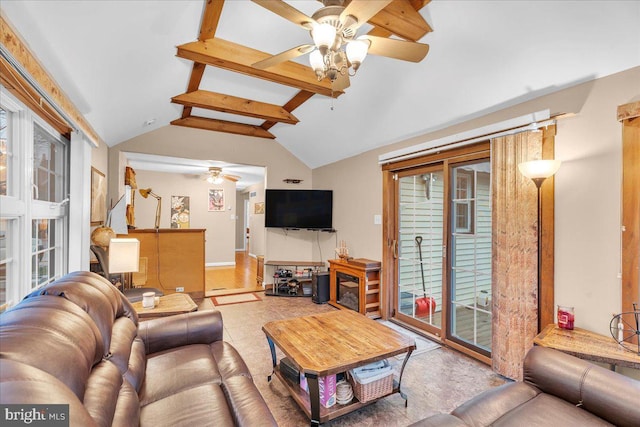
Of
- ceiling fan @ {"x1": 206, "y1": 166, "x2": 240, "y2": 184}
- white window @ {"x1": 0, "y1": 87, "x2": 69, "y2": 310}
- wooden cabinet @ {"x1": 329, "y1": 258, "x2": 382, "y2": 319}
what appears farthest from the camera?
ceiling fan @ {"x1": 206, "y1": 166, "x2": 240, "y2": 184}

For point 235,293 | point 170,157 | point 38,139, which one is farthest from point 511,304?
point 170,157

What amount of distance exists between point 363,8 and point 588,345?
2.42m

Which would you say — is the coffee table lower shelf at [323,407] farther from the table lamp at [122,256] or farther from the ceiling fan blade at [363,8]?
the ceiling fan blade at [363,8]

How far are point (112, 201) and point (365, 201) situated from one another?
11.7 ft

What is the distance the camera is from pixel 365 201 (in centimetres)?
441

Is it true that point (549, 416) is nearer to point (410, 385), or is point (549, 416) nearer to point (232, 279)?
point (410, 385)

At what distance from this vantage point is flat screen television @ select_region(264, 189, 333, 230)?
5125 millimetres

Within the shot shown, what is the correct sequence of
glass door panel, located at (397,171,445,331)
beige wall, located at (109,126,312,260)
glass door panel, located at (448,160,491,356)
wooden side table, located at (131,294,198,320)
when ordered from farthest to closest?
beige wall, located at (109,126,312,260), glass door panel, located at (397,171,445,331), glass door panel, located at (448,160,491,356), wooden side table, located at (131,294,198,320)

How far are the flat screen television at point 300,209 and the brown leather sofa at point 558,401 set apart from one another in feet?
12.1

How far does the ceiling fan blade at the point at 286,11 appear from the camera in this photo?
1.48m

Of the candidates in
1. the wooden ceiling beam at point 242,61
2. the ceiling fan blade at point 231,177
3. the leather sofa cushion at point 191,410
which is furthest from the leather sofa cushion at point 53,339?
the ceiling fan blade at point 231,177

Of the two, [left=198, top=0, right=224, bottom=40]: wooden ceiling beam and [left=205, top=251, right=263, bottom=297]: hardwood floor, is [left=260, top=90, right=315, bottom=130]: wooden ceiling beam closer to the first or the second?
[left=198, top=0, right=224, bottom=40]: wooden ceiling beam

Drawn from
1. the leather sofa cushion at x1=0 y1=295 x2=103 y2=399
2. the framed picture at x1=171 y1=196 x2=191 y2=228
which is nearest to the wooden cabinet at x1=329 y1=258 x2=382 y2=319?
the leather sofa cushion at x1=0 y1=295 x2=103 y2=399

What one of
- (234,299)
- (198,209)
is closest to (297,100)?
(234,299)
